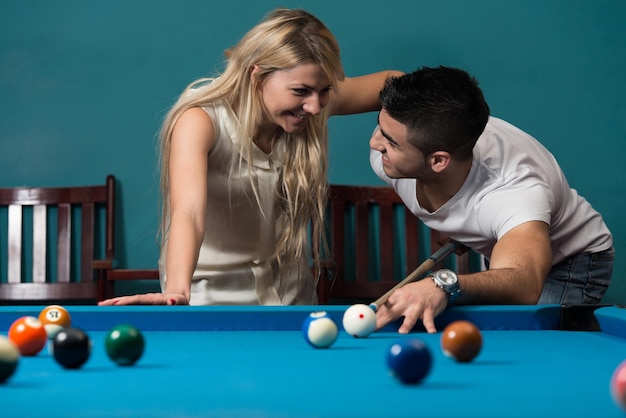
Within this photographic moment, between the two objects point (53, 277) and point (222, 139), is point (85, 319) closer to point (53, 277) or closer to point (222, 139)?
point (222, 139)

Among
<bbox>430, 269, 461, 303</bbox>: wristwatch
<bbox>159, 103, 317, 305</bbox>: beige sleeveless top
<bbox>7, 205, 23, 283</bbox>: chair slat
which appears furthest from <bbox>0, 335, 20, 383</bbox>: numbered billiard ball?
<bbox>7, 205, 23, 283</bbox>: chair slat

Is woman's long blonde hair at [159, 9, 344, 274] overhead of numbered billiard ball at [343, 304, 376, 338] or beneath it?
overhead

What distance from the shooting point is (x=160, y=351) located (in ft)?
4.34

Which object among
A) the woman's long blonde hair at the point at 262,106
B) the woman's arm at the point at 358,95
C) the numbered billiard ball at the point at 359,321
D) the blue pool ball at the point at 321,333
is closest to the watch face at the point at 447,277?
the numbered billiard ball at the point at 359,321

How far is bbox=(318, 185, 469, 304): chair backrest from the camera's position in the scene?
12.7ft

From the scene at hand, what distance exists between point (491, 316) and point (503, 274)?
240 millimetres

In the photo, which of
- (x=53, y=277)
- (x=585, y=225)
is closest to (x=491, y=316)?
(x=585, y=225)

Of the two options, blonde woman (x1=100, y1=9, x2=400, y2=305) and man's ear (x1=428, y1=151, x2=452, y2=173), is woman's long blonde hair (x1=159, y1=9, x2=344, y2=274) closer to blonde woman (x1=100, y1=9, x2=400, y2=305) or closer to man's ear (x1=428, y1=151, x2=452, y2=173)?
blonde woman (x1=100, y1=9, x2=400, y2=305)

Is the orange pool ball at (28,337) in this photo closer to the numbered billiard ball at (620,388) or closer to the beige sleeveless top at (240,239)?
the numbered billiard ball at (620,388)

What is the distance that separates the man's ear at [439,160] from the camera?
2.33 m

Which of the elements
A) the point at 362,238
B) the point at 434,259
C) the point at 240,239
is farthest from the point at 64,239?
the point at 434,259

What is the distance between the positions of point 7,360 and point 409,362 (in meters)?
0.52

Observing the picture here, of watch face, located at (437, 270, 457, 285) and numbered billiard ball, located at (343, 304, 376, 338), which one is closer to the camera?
numbered billiard ball, located at (343, 304, 376, 338)

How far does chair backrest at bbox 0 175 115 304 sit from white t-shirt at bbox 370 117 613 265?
182 cm
